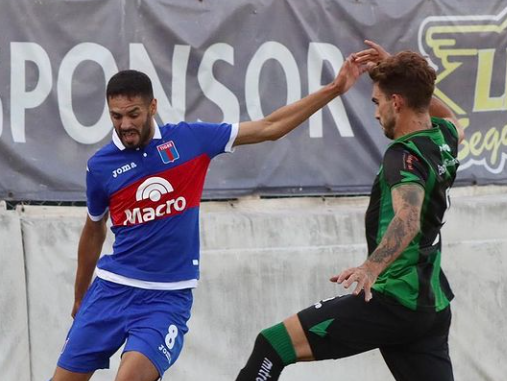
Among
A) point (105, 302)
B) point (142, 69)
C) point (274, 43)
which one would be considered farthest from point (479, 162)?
point (105, 302)

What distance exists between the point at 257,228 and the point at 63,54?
1.88 metres

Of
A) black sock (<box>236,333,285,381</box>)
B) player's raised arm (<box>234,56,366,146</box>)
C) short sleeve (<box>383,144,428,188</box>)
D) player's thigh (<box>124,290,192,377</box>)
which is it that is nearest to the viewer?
short sleeve (<box>383,144,428,188</box>)

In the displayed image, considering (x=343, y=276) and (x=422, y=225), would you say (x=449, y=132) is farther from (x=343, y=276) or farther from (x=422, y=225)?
A: (x=343, y=276)

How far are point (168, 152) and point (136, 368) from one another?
117 centimetres

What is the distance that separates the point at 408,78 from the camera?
587 centimetres

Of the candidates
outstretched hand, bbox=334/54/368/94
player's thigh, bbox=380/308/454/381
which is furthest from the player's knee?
outstretched hand, bbox=334/54/368/94

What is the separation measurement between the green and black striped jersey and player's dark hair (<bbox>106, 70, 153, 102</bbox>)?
132 centimetres

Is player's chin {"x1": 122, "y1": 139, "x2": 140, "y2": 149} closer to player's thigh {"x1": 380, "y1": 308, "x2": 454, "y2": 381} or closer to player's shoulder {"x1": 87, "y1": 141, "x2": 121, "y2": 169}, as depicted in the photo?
player's shoulder {"x1": 87, "y1": 141, "x2": 121, "y2": 169}

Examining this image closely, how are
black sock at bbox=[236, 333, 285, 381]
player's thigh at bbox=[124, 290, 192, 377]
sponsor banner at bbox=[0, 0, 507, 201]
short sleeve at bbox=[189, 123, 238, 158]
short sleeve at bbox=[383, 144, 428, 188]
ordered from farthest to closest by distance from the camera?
sponsor banner at bbox=[0, 0, 507, 201]
short sleeve at bbox=[189, 123, 238, 158]
player's thigh at bbox=[124, 290, 192, 377]
black sock at bbox=[236, 333, 285, 381]
short sleeve at bbox=[383, 144, 428, 188]

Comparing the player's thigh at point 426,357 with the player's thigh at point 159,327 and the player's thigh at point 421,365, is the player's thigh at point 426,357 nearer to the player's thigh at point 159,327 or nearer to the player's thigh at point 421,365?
the player's thigh at point 421,365

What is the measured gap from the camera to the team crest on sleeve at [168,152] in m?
6.38

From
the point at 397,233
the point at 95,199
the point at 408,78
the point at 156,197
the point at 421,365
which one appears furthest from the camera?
the point at 95,199

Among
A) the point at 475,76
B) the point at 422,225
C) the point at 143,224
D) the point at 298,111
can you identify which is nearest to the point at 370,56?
the point at 298,111

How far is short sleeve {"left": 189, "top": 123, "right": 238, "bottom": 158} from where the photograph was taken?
6.50 meters
